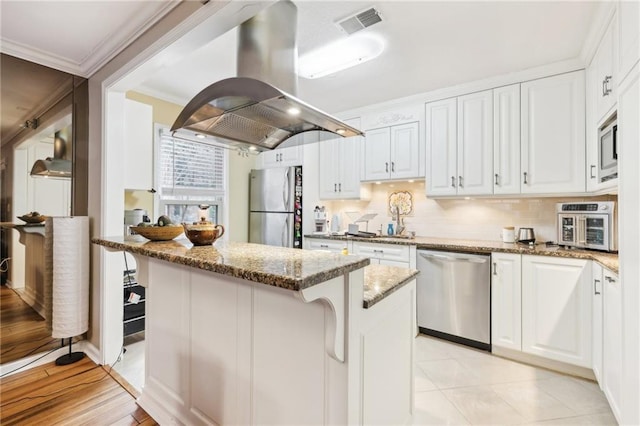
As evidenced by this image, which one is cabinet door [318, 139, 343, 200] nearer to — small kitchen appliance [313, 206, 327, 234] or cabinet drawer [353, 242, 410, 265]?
small kitchen appliance [313, 206, 327, 234]

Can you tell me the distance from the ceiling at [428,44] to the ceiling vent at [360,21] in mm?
36

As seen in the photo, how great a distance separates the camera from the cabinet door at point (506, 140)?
8.88 feet

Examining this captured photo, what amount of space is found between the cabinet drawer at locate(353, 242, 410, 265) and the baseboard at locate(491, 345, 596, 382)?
42.4 inches

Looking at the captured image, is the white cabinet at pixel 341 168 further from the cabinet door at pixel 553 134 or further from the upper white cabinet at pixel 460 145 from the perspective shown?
the cabinet door at pixel 553 134

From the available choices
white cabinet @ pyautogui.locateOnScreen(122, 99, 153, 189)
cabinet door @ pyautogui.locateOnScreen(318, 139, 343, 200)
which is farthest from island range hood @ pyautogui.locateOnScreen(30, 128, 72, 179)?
cabinet door @ pyautogui.locateOnScreen(318, 139, 343, 200)

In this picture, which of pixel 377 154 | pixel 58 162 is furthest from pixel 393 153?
pixel 58 162

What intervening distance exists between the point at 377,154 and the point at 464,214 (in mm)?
1175

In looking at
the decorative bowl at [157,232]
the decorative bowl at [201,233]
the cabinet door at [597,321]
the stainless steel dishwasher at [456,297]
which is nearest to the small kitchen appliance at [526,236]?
the stainless steel dishwasher at [456,297]

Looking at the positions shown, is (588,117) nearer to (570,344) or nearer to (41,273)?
(570,344)

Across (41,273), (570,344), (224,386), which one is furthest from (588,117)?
(41,273)

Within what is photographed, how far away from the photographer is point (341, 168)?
151 inches

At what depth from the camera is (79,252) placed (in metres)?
2.39

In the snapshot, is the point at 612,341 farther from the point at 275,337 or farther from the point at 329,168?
the point at 329,168

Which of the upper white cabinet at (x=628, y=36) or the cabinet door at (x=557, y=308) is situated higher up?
the upper white cabinet at (x=628, y=36)
